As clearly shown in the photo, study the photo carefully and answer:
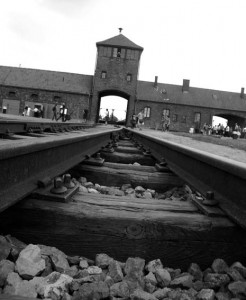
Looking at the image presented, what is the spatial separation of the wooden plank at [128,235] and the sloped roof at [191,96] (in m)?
45.4

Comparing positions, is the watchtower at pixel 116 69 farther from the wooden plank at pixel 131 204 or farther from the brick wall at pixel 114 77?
the wooden plank at pixel 131 204

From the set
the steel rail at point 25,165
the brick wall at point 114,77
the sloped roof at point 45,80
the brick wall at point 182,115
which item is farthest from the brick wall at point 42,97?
the steel rail at point 25,165

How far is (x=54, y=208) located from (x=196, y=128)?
46.4 metres

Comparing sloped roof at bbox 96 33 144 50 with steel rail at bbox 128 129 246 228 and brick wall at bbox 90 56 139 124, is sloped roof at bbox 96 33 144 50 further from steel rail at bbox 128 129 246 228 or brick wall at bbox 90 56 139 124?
steel rail at bbox 128 129 246 228

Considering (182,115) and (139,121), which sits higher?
(182,115)

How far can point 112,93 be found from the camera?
48.2 meters

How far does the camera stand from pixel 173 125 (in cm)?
4797

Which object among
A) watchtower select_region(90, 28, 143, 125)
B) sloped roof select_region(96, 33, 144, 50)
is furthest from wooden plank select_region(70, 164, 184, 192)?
sloped roof select_region(96, 33, 144, 50)

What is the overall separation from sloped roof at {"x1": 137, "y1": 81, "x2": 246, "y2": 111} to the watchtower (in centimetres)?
323

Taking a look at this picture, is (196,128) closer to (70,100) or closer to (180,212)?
(70,100)

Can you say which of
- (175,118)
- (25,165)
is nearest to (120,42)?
(175,118)

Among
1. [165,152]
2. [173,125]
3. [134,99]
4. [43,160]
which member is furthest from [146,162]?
[173,125]

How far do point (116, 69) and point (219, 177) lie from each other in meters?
43.5

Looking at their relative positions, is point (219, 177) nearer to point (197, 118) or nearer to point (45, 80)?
point (45, 80)
